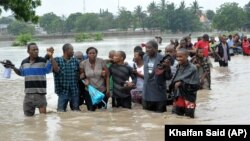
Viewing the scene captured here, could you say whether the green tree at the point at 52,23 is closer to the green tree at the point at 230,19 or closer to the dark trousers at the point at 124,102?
the green tree at the point at 230,19

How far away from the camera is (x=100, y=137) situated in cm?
712

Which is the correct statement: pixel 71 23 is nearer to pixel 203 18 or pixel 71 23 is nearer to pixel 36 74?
pixel 203 18

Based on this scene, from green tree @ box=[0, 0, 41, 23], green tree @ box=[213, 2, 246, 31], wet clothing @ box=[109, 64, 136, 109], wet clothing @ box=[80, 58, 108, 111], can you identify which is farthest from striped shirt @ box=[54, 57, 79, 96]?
green tree @ box=[213, 2, 246, 31]

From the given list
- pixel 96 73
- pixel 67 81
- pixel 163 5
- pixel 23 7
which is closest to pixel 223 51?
pixel 23 7

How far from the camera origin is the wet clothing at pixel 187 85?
799 cm

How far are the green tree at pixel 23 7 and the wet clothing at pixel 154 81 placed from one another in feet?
31.1

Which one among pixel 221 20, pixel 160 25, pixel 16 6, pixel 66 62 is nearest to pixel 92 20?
pixel 160 25

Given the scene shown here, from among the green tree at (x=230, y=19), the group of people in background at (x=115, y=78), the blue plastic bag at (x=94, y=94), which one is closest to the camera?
the group of people in background at (x=115, y=78)

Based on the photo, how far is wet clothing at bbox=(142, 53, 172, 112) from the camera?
845cm

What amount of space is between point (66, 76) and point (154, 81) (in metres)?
1.60

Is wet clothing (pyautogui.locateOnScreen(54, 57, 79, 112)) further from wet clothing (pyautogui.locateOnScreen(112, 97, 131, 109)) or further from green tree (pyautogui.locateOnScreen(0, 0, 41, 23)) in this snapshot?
green tree (pyautogui.locateOnScreen(0, 0, 41, 23))

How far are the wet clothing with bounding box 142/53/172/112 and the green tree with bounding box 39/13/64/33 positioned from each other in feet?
439

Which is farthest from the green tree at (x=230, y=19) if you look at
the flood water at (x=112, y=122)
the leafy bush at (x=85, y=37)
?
the flood water at (x=112, y=122)

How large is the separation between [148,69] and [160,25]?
117790 millimetres
